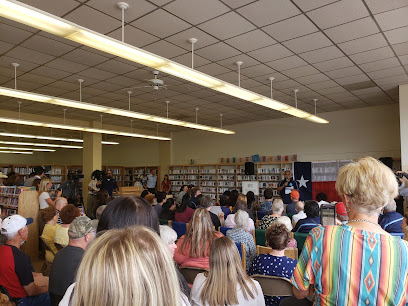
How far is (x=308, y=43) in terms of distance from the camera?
495 centimetres

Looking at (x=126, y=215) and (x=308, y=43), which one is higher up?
(x=308, y=43)

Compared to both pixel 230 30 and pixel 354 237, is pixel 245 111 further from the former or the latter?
pixel 354 237

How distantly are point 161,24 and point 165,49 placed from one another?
85cm

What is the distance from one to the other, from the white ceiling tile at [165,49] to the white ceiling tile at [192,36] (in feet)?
0.39

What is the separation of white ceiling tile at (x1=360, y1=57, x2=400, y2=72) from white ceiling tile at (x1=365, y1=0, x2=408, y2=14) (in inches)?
77.9

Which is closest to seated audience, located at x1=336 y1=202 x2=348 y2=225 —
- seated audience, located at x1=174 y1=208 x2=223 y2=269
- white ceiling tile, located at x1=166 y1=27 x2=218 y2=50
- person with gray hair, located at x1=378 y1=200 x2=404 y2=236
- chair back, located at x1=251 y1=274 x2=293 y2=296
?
person with gray hair, located at x1=378 y1=200 x2=404 y2=236

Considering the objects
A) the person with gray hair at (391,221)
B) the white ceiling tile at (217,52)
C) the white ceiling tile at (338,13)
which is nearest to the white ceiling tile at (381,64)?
the white ceiling tile at (338,13)

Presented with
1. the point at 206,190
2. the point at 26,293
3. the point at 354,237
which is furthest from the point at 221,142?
the point at 354,237

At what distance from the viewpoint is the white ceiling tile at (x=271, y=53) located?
514 cm

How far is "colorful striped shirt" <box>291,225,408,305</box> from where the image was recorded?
1309mm

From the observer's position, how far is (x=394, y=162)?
30.0 ft

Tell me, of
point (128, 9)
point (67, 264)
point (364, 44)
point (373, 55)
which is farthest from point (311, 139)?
point (67, 264)

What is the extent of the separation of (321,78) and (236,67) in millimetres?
1949

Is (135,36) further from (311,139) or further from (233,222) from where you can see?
(311,139)
